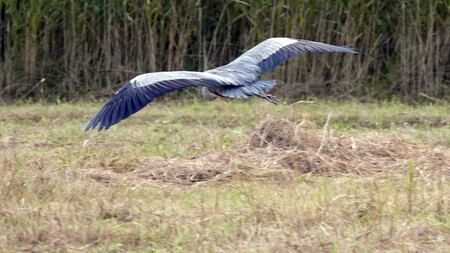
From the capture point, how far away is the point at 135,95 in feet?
18.0

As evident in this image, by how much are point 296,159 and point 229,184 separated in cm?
65

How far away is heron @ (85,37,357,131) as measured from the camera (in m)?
5.48

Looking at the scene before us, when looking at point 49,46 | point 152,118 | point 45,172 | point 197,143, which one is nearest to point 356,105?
point 152,118

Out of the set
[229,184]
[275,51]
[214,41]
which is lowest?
[229,184]

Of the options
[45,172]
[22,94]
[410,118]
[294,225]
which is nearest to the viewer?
[294,225]

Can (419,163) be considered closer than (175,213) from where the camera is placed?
No

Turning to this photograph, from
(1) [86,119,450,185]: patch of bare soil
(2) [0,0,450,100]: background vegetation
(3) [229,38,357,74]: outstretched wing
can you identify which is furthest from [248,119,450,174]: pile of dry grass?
(2) [0,0,450,100]: background vegetation

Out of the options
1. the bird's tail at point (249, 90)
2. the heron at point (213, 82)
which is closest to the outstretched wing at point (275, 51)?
the heron at point (213, 82)

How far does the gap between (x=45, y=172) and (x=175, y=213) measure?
3.76 feet

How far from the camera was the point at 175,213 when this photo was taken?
16.6ft

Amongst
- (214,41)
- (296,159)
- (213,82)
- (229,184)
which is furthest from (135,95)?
(214,41)

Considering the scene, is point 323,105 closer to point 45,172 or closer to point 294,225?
point 45,172

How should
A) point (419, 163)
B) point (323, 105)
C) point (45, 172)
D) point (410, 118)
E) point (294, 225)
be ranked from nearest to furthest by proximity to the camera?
point (294, 225)
point (45, 172)
point (419, 163)
point (410, 118)
point (323, 105)

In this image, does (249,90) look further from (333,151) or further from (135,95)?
(135,95)
